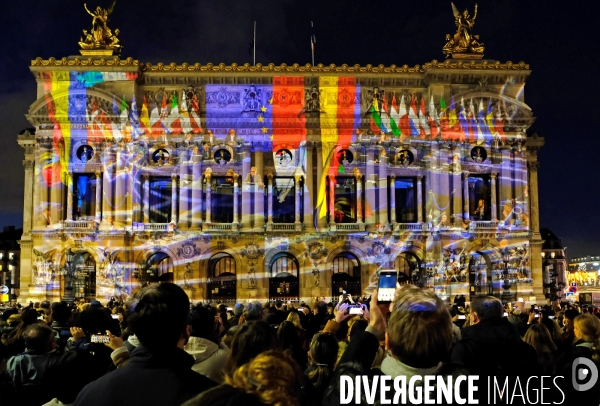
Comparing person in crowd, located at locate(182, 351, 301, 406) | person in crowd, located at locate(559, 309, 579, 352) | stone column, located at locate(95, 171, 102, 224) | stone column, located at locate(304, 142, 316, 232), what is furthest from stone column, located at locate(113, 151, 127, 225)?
person in crowd, located at locate(182, 351, 301, 406)

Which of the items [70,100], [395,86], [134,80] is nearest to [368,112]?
[395,86]

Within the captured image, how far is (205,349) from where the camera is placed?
9438 millimetres

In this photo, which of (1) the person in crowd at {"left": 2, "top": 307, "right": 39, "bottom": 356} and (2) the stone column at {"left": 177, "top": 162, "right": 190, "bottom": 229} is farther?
(2) the stone column at {"left": 177, "top": 162, "right": 190, "bottom": 229}

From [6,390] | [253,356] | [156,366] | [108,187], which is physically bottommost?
[6,390]

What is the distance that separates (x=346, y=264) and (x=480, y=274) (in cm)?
1133

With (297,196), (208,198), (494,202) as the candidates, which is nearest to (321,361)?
(297,196)

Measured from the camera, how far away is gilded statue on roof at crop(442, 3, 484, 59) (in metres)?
66.2

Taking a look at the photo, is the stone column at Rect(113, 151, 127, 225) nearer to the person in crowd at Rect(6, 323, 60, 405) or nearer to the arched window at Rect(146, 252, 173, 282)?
the arched window at Rect(146, 252, 173, 282)

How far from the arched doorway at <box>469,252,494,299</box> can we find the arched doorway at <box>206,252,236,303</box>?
65.3 ft

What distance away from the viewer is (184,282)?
201 ft

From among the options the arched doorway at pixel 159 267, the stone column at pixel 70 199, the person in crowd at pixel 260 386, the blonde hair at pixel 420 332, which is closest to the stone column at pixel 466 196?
the arched doorway at pixel 159 267

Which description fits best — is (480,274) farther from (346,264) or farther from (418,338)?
(418,338)

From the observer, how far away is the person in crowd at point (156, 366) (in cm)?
574

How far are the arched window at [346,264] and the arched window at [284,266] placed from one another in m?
3.40
